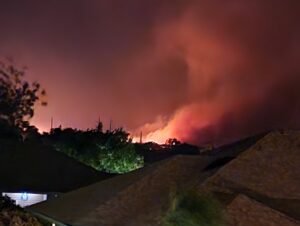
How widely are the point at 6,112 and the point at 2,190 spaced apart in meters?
4.76

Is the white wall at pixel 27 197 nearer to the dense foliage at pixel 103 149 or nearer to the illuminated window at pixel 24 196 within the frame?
the illuminated window at pixel 24 196

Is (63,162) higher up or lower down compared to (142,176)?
higher up

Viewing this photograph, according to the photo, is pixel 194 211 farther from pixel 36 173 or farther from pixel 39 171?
pixel 39 171

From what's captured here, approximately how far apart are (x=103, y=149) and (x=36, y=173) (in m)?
20.7

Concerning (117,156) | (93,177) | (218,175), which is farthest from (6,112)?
(218,175)

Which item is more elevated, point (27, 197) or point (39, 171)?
point (39, 171)

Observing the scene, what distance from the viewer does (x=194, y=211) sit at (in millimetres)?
12508

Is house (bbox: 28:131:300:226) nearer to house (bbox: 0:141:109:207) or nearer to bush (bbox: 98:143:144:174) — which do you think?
house (bbox: 0:141:109:207)

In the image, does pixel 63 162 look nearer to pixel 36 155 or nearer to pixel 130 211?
pixel 36 155

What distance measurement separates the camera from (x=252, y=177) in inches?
610

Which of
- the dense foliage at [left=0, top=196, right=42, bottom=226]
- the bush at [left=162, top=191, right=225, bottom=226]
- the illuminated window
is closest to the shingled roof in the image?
the illuminated window

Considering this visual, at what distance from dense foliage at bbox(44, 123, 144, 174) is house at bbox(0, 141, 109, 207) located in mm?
14702

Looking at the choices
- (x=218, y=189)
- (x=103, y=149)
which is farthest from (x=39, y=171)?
(x=218, y=189)

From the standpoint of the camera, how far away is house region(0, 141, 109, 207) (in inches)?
1640
